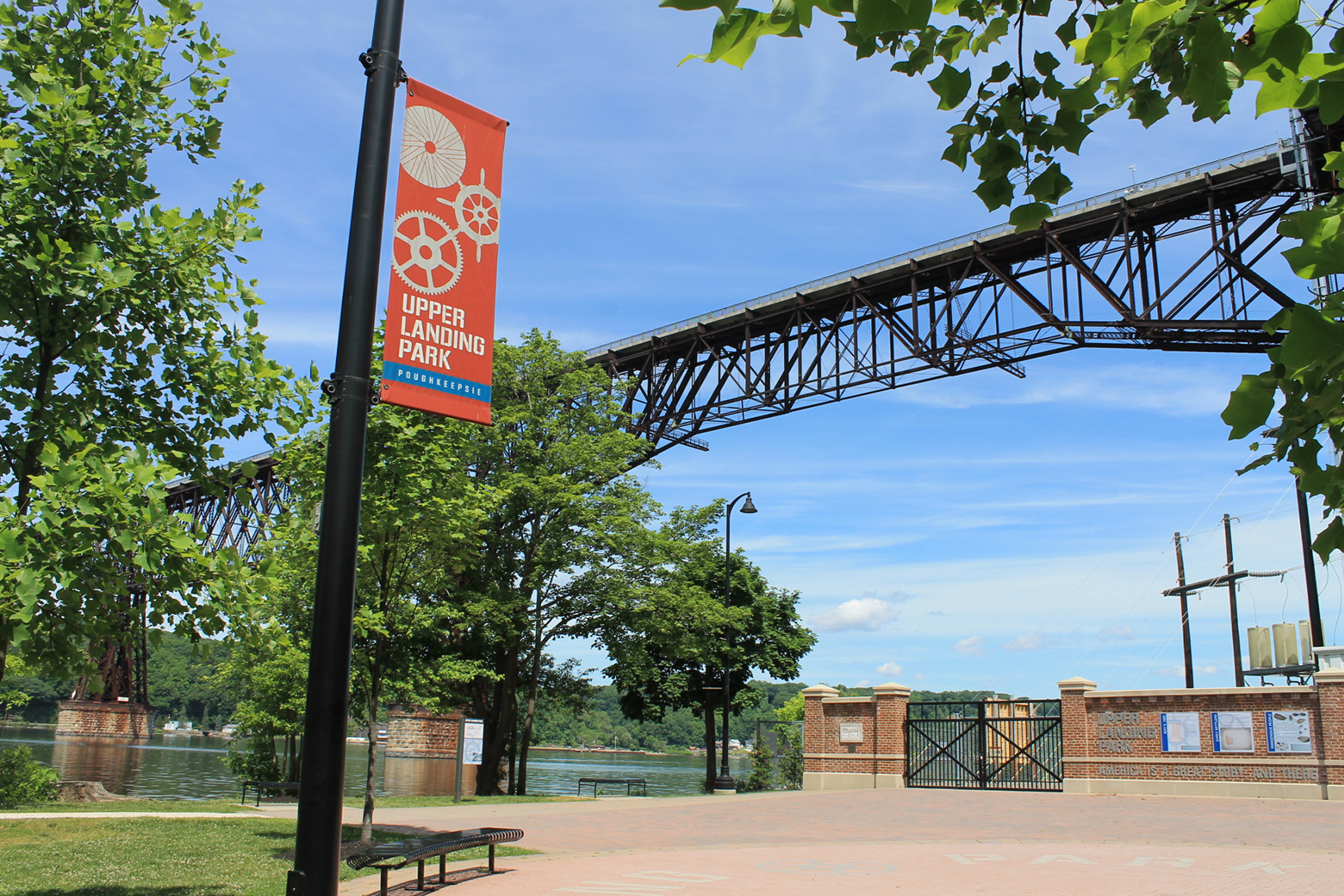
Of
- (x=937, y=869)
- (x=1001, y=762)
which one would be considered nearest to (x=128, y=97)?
(x=937, y=869)

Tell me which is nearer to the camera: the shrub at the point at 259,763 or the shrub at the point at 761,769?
the shrub at the point at 259,763

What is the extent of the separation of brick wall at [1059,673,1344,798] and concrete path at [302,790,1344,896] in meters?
1.18

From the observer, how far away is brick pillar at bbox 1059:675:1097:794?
77.1 feet

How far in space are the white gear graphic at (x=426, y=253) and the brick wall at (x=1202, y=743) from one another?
2178cm

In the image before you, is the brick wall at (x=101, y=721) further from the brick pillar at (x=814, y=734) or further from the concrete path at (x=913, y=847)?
the concrete path at (x=913, y=847)

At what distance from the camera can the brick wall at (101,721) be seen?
84.1 metres

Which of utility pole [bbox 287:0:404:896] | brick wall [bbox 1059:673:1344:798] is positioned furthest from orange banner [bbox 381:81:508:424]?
brick wall [bbox 1059:673:1344:798]

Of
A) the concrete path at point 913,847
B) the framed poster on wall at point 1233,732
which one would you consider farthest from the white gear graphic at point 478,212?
the framed poster on wall at point 1233,732

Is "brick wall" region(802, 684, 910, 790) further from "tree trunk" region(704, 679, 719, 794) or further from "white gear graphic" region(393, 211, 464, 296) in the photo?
"white gear graphic" region(393, 211, 464, 296)

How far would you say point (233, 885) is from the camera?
375 inches

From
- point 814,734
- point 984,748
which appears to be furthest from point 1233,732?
point 814,734

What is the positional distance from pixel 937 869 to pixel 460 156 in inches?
359

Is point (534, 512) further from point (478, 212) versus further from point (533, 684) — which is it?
point (478, 212)

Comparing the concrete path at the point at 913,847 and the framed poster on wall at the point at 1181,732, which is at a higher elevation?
the framed poster on wall at the point at 1181,732
